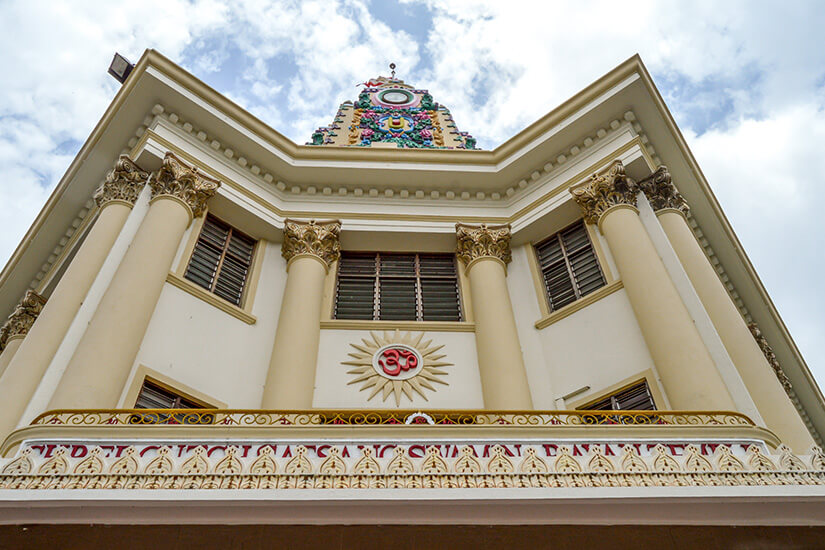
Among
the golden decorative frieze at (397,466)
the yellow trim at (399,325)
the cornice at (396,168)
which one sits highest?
the cornice at (396,168)

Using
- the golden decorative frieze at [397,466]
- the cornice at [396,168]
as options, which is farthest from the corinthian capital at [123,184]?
the golden decorative frieze at [397,466]

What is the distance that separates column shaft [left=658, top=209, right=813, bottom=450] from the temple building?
5cm

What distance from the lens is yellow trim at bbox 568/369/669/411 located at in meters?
10.3

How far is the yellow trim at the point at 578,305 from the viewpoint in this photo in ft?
40.2

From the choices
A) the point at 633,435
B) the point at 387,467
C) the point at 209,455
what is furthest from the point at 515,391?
the point at 209,455

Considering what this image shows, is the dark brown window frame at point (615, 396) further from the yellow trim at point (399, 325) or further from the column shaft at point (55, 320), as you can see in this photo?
the column shaft at point (55, 320)

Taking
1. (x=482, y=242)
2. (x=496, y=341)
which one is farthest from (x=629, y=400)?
(x=482, y=242)

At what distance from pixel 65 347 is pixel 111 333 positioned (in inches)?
24.4

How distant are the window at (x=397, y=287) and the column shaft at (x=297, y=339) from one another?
0.71m

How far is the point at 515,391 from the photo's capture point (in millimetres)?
11047

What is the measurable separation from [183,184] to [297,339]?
379cm

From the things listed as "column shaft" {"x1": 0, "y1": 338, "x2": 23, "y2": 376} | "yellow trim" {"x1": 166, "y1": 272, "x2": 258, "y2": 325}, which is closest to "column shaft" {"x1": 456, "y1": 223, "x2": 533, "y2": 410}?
"yellow trim" {"x1": 166, "y1": 272, "x2": 258, "y2": 325}

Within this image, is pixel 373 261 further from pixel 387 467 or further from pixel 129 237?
pixel 387 467

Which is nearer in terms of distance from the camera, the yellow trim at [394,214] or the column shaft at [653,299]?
the column shaft at [653,299]
